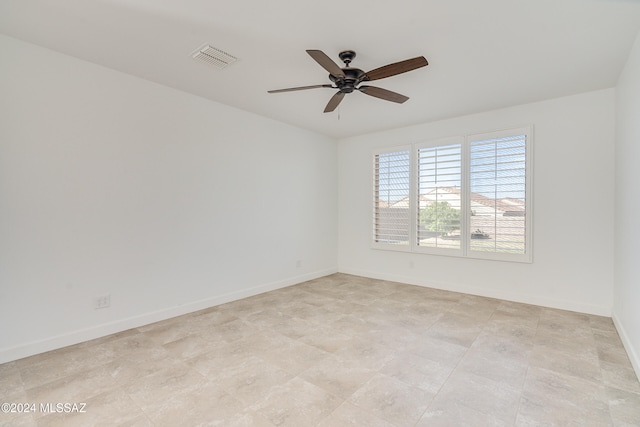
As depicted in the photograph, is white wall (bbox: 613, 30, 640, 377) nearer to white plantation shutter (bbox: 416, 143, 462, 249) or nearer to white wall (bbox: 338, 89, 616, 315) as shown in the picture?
white wall (bbox: 338, 89, 616, 315)

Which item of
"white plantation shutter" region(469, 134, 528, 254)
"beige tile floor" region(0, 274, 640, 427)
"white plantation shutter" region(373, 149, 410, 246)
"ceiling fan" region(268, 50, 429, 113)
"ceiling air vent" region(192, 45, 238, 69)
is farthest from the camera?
"white plantation shutter" region(373, 149, 410, 246)

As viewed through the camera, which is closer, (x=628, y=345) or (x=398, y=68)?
(x=398, y=68)

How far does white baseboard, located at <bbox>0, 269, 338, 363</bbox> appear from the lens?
2.51 meters

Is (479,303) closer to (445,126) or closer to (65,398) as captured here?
(445,126)

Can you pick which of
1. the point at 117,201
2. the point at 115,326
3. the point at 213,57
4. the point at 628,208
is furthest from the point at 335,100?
the point at 115,326

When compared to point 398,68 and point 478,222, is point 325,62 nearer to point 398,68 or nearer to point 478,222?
point 398,68

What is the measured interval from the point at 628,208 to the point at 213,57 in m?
3.96

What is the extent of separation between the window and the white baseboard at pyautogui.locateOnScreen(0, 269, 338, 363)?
2.43 metres

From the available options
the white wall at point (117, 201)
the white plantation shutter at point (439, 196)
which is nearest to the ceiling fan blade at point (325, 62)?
the white wall at point (117, 201)

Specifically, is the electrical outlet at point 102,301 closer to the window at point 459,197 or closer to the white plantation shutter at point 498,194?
the window at point 459,197

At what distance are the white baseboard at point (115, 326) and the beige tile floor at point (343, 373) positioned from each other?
0.10m

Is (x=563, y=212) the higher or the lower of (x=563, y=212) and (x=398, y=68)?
the lower

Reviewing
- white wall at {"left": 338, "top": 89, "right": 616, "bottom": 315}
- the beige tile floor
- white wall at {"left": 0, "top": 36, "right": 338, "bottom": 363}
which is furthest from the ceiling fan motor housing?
white wall at {"left": 338, "top": 89, "right": 616, "bottom": 315}

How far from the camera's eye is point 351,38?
2.43 meters
